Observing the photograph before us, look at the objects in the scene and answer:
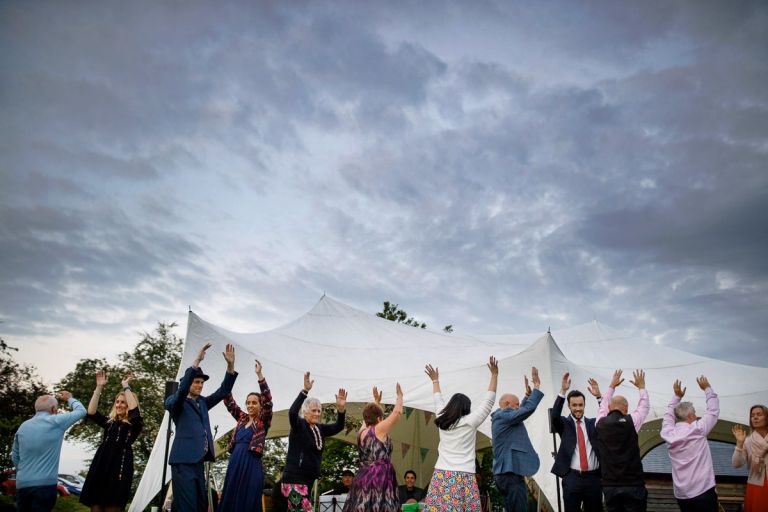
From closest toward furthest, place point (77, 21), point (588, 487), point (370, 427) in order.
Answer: point (370, 427) → point (588, 487) → point (77, 21)

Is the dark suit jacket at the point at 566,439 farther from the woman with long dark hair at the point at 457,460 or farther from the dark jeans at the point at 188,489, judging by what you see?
the dark jeans at the point at 188,489

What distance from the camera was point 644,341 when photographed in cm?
1073

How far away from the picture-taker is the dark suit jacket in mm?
5027

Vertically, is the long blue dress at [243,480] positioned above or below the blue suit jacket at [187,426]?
below

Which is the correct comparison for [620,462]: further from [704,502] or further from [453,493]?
[453,493]

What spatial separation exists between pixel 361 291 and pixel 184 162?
25.3 ft

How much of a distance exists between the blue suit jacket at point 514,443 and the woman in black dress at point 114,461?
10.4ft

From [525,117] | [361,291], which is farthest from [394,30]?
[361,291]

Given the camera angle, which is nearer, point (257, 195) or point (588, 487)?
point (588, 487)

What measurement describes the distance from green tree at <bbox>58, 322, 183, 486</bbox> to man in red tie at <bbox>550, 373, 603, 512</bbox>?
12.4 meters

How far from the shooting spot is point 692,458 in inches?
190

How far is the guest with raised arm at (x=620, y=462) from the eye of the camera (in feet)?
14.3

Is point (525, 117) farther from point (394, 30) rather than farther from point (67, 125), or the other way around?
point (67, 125)

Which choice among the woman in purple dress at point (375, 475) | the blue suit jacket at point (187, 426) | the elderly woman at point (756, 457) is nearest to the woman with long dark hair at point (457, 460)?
the woman in purple dress at point (375, 475)
